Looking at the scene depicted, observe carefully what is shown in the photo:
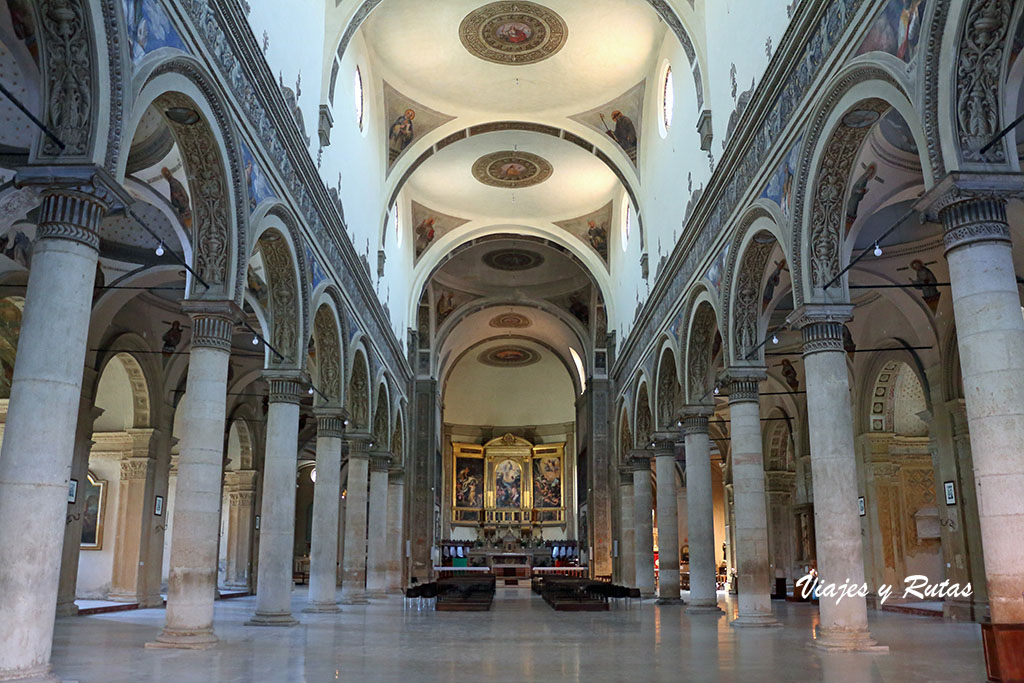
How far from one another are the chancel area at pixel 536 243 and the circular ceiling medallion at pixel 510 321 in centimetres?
910

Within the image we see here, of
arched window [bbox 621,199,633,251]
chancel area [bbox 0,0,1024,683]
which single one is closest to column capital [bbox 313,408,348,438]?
chancel area [bbox 0,0,1024,683]

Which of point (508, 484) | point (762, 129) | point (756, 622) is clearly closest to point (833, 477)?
point (756, 622)

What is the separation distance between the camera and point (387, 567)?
27.5m

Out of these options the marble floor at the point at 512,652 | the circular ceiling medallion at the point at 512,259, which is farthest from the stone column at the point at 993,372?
the circular ceiling medallion at the point at 512,259

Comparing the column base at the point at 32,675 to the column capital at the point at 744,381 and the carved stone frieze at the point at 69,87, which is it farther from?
the column capital at the point at 744,381

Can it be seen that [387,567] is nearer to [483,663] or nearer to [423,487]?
[423,487]

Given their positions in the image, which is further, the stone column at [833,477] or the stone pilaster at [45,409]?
the stone column at [833,477]

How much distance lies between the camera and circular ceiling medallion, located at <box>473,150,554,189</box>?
1128 inches

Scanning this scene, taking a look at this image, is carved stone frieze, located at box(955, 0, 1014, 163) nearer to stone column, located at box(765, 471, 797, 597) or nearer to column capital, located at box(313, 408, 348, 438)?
column capital, located at box(313, 408, 348, 438)

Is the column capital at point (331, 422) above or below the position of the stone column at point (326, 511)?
above

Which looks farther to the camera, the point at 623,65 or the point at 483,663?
the point at 623,65

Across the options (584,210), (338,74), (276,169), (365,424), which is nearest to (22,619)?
(276,169)

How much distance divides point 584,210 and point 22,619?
27.1 m

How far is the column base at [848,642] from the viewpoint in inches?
420
